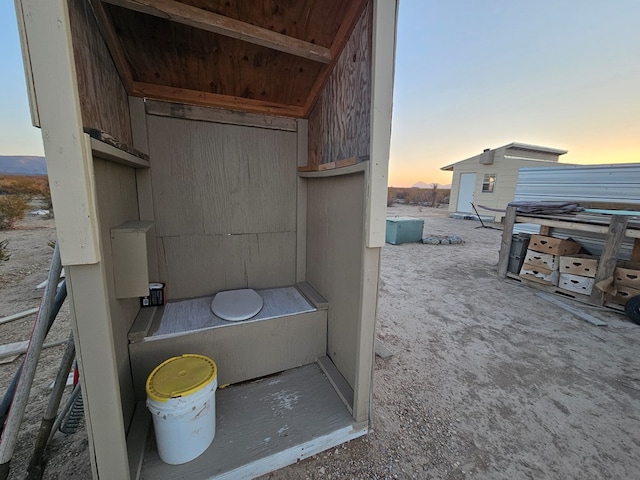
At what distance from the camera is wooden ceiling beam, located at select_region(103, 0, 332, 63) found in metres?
1.17

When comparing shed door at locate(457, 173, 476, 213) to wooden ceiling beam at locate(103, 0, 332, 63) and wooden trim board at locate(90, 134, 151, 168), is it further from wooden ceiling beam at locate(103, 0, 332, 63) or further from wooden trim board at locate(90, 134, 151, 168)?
wooden trim board at locate(90, 134, 151, 168)

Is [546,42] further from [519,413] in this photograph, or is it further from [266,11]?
[519,413]

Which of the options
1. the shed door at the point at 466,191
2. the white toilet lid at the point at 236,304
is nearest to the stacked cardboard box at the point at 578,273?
the white toilet lid at the point at 236,304

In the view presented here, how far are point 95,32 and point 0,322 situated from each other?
2.96m

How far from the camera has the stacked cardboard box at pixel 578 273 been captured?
3211 mm

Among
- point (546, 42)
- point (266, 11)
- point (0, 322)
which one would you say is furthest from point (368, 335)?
point (546, 42)

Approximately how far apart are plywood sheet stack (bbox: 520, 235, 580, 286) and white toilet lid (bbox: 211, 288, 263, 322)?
13.6 feet

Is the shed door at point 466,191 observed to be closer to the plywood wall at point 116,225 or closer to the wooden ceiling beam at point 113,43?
the wooden ceiling beam at point 113,43

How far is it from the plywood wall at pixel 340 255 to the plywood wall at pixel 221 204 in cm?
36

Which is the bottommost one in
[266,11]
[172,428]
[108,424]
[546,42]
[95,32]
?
[172,428]

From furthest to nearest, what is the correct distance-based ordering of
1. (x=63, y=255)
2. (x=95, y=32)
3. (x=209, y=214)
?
(x=209, y=214)
(x=95, y=32)
(x=63, y=255)

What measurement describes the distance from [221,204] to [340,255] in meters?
1.15

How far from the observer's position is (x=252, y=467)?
3.90 ft

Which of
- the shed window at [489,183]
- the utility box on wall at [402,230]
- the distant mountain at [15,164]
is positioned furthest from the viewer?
the distant mountain at [15,164]
